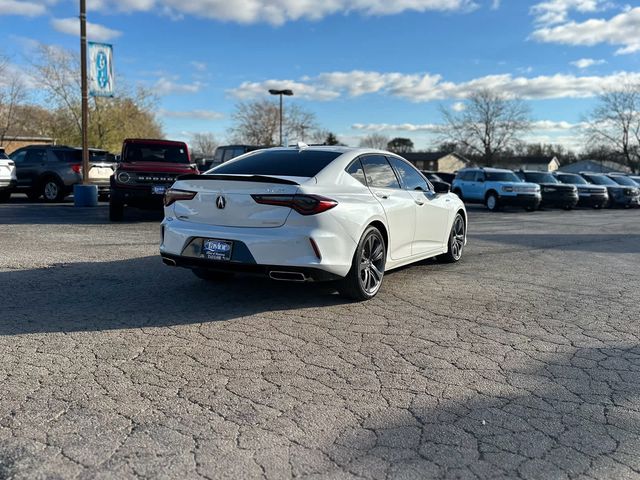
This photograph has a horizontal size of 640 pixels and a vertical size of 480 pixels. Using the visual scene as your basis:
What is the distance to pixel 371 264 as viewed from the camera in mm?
5863

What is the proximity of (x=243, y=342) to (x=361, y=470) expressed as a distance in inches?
76.3

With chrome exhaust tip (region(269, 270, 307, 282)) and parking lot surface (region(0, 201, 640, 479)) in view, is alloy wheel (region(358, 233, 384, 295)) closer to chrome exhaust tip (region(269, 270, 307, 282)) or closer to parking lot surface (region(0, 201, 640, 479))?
parking lot surface (region(0, 201, 640, 479))

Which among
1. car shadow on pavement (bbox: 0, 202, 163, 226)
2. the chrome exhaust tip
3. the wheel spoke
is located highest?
the wheel spoke

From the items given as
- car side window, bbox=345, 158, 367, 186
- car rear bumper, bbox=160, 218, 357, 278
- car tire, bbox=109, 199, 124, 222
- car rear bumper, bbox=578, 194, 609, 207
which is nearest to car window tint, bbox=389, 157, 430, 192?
car side window, bbox=345, 158, 367, 186

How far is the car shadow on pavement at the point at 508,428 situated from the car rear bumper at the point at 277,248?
5.21 feet

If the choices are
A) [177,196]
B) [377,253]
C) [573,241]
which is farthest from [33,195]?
[573,241]

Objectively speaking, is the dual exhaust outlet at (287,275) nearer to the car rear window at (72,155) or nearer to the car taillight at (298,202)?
the car taillight at (298,202)

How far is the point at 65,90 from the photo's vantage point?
119ft

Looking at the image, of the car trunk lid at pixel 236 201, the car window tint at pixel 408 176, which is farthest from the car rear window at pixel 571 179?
the car trunk lid at pixel 236 201

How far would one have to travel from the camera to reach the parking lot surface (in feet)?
9.02

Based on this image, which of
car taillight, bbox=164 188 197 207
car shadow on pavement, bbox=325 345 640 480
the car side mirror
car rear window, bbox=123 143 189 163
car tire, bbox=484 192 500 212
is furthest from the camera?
car tire, bbox=484 192 500 212

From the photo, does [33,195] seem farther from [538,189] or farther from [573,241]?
[538,189]

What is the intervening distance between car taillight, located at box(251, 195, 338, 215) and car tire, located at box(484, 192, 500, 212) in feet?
61.0

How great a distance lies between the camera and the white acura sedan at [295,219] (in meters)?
5.05
